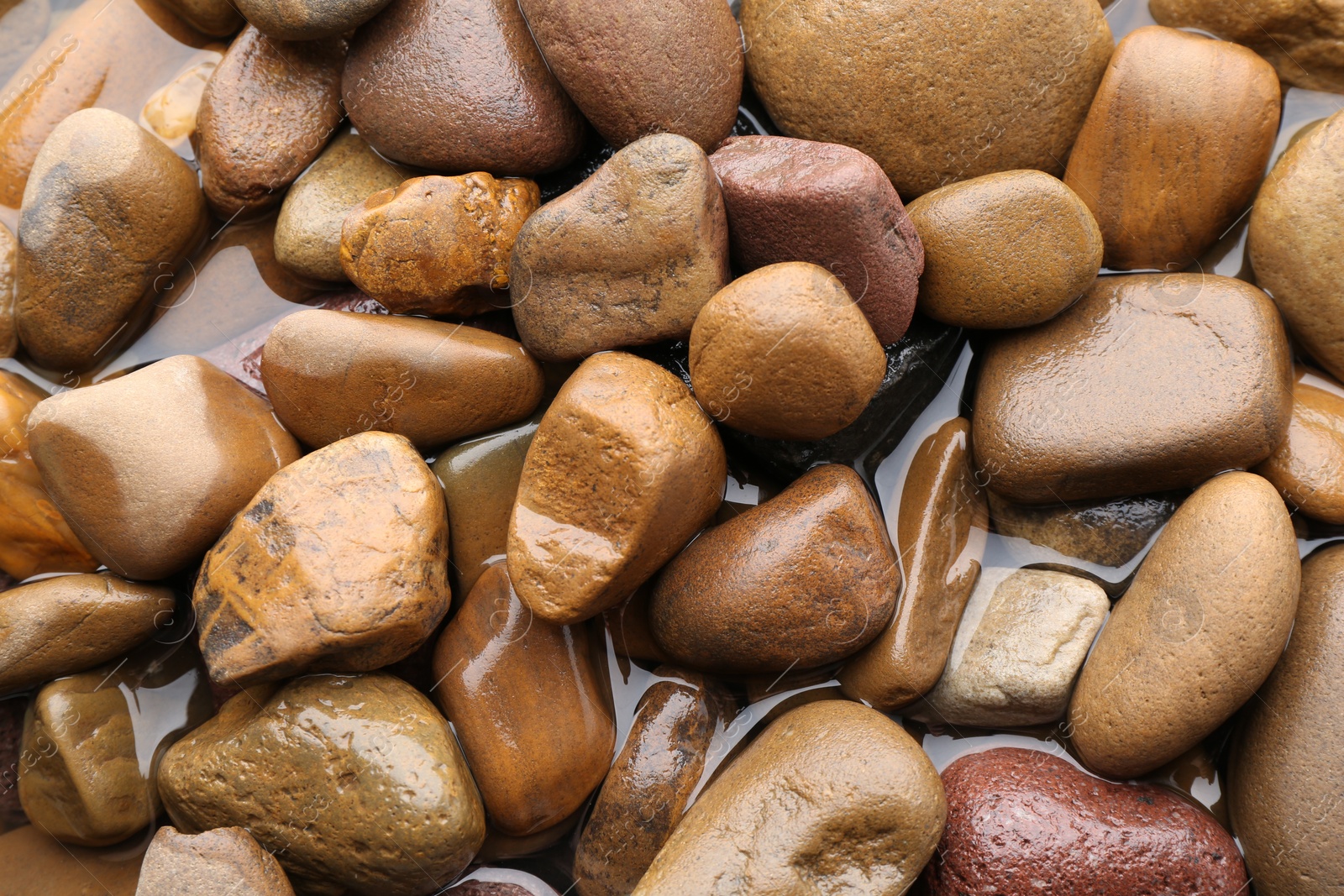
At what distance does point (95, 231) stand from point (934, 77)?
9.63 ft

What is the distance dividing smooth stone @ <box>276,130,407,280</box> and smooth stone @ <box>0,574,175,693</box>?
1265 millimetres

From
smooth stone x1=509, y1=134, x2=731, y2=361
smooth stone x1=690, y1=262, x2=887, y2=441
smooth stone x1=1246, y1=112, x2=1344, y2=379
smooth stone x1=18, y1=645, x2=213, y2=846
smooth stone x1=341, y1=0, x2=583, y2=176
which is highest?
smooth stone x1=341, y1=0, x2=583, y2=176

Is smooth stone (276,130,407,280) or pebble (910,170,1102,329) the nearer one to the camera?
pebble (910,170,1102,329)

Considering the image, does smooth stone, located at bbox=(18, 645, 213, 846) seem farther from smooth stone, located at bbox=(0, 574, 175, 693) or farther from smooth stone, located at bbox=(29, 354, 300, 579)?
smooth stone, located at bbox=(29, 354, 300, 579)

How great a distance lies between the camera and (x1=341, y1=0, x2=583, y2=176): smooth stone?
2.96 m

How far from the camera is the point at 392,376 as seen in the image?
2891mm

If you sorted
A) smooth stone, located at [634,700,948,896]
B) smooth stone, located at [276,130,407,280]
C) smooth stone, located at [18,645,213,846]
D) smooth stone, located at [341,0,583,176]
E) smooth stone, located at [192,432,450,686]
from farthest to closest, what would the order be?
smooth stone, located at [276,130,407,280], smooth stone, located at [341,0,583,176], smooth stone, located at [18,645,213,846], smooth stone, located at [192,432,450,686], smooth stone, located at [634,700,948,896]

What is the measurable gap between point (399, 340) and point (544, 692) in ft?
4.13

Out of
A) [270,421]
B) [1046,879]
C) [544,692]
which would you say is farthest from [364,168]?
[1046,879]

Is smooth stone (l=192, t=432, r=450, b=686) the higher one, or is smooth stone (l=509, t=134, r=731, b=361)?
smooth stone (l=509, t=134, r=731, b=361)

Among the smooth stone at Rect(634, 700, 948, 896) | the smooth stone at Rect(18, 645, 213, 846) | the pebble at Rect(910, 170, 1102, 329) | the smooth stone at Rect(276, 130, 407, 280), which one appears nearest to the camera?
the smooth stone at Rect(634, 700, 948, 896)

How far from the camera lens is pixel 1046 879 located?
8.55 ft

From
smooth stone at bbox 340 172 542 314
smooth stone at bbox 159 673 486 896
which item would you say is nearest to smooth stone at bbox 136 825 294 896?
smooth stone at bbox 159 673 486 896

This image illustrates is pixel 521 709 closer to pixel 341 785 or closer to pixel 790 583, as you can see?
pixel 341 785
